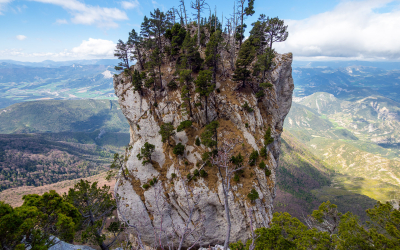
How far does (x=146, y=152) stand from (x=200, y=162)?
14139 mm

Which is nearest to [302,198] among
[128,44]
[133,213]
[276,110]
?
[276,110]

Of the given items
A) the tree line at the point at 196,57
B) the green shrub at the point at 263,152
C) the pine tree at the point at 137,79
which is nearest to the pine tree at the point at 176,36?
the tree line at the point at 196,57

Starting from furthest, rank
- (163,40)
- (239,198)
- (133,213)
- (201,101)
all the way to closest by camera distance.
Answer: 1. (163,40)
2. (201,101)
3. (133,213)
4. (239,198)

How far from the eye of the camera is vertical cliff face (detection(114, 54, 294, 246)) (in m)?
35.2

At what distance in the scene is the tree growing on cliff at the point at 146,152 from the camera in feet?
131

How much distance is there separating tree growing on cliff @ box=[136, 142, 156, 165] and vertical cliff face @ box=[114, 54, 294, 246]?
1.46 meters

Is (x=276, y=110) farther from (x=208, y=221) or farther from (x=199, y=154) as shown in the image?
(x=208, y=221)

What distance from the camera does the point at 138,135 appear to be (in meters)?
47.2

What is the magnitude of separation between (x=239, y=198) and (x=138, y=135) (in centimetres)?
3253

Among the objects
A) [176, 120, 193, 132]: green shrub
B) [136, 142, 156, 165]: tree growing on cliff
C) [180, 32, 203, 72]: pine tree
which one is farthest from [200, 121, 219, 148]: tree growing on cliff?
[180, 32, 203, 72]: pine tree

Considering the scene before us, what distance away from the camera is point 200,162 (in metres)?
38.9

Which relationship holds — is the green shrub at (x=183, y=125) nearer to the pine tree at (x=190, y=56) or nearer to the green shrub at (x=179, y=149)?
the green shrub at (x=179, y=149)

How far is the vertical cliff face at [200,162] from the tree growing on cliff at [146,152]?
1.46 m

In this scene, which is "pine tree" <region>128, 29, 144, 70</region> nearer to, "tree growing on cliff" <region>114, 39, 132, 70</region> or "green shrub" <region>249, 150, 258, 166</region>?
"tree growing on cliff" <region>114, 39, 132, 70</region>
